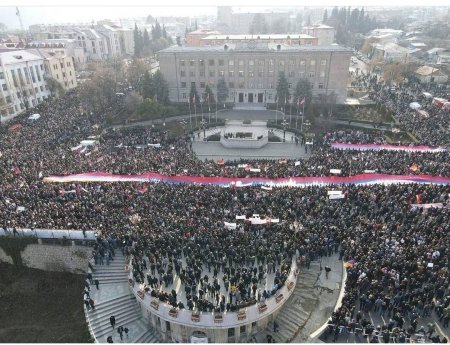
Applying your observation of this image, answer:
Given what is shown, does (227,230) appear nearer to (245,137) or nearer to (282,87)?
(245,137)

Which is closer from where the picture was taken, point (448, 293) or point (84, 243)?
point (448, 293)

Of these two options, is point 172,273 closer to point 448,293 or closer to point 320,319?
point 320,319

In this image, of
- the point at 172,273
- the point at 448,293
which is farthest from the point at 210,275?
the point at 448,293

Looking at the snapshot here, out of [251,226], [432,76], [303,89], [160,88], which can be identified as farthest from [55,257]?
[432,76]

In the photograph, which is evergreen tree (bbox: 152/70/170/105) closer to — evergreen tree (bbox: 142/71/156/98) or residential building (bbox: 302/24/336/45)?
evergreen tree (bbox: 142/71/156/98)

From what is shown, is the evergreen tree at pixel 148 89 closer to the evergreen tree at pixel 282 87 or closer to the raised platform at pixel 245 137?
the raised platform at pixel 245 137

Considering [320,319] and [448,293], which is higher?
[448,293]

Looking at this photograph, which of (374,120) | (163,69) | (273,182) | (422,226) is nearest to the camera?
(422,226)
